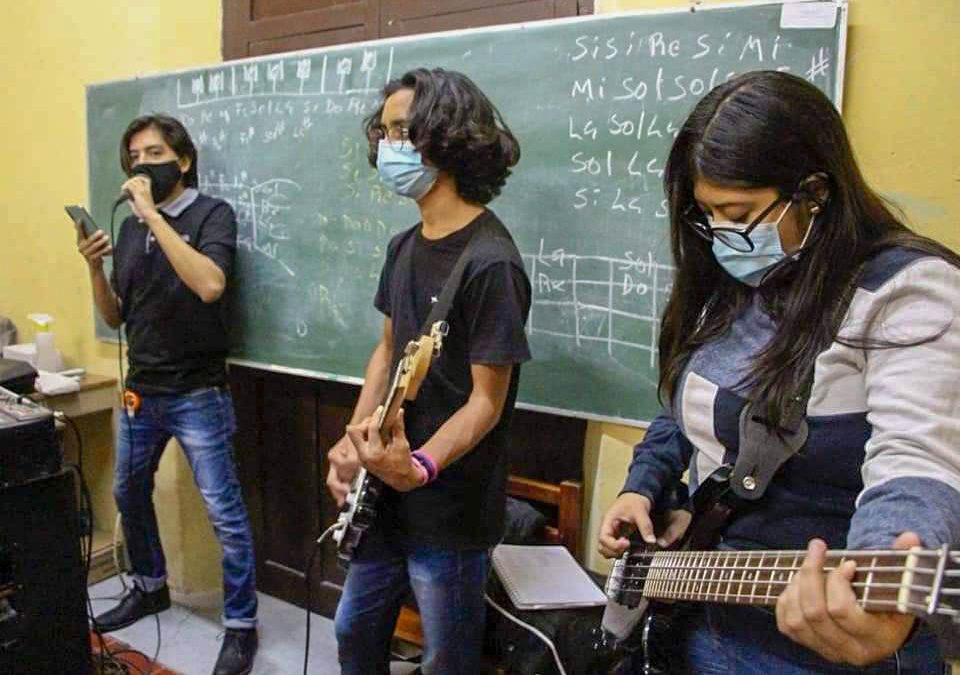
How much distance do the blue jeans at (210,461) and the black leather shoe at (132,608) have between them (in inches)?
15.4

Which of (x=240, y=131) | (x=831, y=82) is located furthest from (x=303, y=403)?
(x=831, y=82)

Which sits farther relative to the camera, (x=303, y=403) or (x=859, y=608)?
(x=303, y=403)

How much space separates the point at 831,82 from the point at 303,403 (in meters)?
1.79

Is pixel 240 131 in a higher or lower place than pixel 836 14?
lower

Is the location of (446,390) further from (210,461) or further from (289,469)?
(289,469)

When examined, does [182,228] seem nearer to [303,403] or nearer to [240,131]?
[240,131]

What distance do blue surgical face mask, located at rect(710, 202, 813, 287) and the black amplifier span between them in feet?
4.47

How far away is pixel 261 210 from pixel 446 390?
3.74 feet

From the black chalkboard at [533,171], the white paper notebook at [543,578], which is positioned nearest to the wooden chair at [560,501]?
the white paper notebook at [543,578]

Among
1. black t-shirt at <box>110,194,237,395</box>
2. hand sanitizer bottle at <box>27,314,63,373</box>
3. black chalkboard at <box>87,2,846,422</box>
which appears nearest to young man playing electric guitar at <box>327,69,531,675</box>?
black chalkboard at <box>87,2,846,422</box>

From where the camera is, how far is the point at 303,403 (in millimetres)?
2510

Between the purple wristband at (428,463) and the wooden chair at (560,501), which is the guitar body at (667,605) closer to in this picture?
the purple wristband at (428,463)

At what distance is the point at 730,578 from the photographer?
35.6 inches

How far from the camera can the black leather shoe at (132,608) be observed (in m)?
2.41
